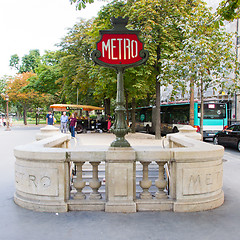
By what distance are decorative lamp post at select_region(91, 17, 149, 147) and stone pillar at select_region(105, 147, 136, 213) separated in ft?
1.12

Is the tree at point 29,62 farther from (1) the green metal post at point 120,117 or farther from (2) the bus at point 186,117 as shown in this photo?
(1) the green metal post at point 120,117

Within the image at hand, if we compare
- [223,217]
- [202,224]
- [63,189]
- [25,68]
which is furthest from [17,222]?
[25,68]

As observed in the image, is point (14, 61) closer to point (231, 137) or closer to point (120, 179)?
point (231, 137)

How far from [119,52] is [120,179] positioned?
2281mm

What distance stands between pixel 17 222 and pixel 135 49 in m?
3.55

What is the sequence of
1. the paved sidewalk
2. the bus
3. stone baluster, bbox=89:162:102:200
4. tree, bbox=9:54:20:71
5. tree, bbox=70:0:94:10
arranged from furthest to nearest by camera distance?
tree, bbox=9:54:20:71, the bus, tree, bbox=70:0:94:10, stone baluster, bbox=89:162:102:200, the paved sidewalk

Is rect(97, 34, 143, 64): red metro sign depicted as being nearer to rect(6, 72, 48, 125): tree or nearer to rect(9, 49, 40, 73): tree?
rect(6, 72, 48, 125): tree

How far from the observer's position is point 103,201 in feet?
16.1

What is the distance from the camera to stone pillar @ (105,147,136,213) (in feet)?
15.7

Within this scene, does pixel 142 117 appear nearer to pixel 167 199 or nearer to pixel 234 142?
pixel 234 142

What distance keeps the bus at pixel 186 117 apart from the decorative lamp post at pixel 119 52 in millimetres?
14679

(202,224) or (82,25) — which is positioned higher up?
(82,25)

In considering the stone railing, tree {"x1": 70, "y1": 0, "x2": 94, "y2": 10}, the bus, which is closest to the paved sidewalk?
the stone railing

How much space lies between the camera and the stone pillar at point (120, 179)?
4785 millimetres
